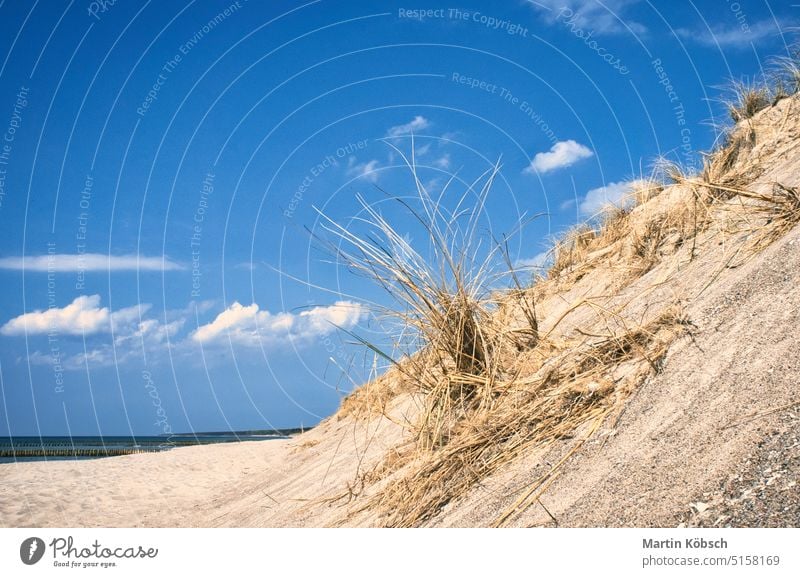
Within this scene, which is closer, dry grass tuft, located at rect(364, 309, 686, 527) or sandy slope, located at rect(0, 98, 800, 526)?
sandy slope, located at rect(0, 98, 800, 526)

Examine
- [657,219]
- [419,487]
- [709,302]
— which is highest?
[657,219]

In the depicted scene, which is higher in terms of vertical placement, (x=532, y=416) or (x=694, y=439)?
(x=532, y=416)

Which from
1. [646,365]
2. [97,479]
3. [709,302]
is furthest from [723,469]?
[97,479]

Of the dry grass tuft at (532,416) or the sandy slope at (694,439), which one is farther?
the dry grass tuft at (532,416)

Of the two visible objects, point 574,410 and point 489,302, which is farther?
point 489,302

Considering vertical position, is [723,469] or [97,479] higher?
[97,479]

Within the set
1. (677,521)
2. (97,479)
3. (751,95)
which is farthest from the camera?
(97,479)

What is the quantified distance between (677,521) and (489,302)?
188 centimetres

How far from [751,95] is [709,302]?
5.72 m

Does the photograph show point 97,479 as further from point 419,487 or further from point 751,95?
point 751,95

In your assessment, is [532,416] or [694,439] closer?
[694,439]
